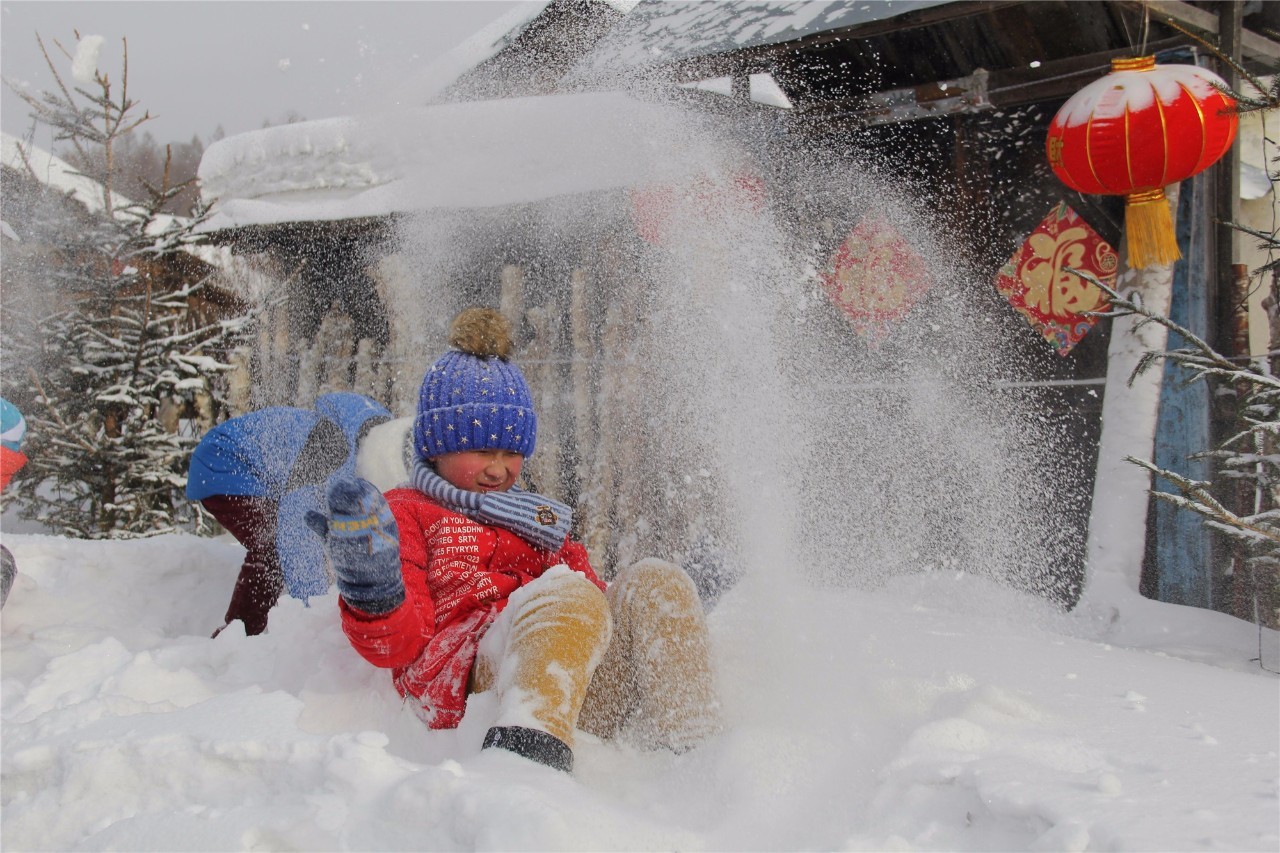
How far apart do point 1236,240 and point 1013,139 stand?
4.46 ft

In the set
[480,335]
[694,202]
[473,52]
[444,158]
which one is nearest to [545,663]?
[480,335]

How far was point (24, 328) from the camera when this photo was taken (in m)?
5.51

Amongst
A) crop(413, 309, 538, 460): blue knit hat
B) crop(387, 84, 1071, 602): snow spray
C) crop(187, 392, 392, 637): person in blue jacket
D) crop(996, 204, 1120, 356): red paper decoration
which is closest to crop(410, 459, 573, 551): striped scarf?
crop(413, 309, 538, 460): blue knit hat

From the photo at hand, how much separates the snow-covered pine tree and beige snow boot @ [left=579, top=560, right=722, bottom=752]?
451 centimetres

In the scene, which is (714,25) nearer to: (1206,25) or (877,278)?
(877,278)

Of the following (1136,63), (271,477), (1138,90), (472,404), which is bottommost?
(271,477)

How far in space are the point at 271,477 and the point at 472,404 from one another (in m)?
1.31

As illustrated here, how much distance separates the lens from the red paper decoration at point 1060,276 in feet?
14.8

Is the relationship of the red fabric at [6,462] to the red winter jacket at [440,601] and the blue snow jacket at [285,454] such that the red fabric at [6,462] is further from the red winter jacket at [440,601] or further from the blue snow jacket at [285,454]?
the red winter jacket at [440,601]

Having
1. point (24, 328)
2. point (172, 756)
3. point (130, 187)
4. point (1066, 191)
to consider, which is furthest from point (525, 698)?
point (130, 187)

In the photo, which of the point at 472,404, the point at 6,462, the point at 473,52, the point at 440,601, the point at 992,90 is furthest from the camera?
the point at 473,52

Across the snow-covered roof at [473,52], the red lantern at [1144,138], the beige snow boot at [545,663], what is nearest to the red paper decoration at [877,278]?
the red lantern at [1144,138]

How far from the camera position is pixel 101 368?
547 cm

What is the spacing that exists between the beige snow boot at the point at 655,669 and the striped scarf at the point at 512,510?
0.33m
